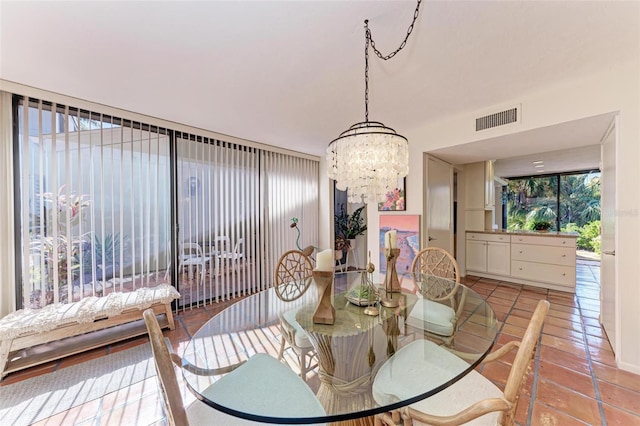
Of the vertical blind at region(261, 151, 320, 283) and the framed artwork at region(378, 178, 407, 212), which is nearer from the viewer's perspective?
the framed artwork at region(378, 178, 407, 212)

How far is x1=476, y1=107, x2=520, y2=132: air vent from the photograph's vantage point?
2502mm

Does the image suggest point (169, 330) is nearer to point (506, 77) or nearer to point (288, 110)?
point (288, 110)

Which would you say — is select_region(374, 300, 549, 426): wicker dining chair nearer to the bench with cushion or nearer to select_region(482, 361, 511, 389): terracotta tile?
select_region(482, 361, 511, 389): terracotta tile

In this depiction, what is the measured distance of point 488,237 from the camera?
4414mm

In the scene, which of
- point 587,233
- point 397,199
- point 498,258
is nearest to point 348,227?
point 397,199

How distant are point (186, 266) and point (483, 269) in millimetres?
5020

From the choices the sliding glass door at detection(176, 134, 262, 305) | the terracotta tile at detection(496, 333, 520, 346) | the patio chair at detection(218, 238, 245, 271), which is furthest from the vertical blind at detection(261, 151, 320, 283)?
the terracotta tile at detection(496, 333, 520, 346)

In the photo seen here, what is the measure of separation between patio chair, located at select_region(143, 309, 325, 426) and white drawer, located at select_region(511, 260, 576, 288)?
4.53 metres

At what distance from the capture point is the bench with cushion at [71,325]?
1895mm

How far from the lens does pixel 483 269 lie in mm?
4461

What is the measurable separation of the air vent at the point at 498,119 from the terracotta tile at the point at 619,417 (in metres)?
2.43

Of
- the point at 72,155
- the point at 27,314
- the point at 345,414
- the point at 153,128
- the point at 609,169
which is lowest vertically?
the point at 27,314

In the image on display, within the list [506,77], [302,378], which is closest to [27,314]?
[302,378]

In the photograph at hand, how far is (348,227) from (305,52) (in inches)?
155
